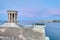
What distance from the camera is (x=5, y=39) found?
13.1ft

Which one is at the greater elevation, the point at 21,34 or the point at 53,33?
the point at 21,34

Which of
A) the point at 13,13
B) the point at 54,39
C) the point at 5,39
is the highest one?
the point at 13,13

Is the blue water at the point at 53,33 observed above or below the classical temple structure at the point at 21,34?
below

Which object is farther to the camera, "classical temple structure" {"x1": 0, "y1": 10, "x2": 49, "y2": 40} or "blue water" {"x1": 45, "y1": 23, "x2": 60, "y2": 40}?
"blue water" {"x1": 45, "y1": 23, "x2": 60, "y2": 40}

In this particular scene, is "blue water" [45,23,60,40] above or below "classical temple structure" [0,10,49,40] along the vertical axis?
below

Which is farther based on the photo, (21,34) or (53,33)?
(53,33)

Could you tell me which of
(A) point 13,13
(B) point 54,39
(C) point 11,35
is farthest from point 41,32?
(B) point 54,39

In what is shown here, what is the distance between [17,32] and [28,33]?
27cm

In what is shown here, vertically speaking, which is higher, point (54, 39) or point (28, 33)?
point (28, 33)

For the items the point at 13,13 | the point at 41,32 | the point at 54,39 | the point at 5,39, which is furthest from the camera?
the point at 54,39

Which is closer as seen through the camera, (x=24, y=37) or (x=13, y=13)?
(x=24, y=37)

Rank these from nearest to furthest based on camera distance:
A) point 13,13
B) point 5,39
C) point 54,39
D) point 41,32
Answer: point 5,39, point 41,32, point 13,13, point 54,39

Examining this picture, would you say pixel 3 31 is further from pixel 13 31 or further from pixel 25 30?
pixel 25 30

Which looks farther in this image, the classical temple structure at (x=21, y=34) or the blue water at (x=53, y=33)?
the blue water at (x=53, y=33)
